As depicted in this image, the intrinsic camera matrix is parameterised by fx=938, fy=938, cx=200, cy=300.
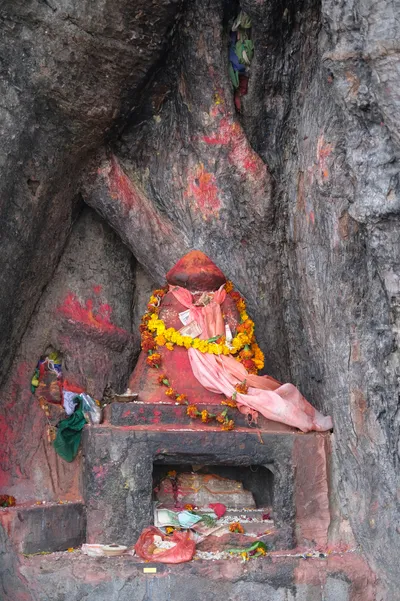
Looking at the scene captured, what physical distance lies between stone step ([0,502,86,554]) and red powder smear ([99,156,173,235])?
8.06 feet

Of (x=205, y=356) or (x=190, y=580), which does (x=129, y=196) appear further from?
(x=190, y=580)

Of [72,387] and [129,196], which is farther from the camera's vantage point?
[129,196]

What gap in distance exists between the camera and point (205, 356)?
7086mm

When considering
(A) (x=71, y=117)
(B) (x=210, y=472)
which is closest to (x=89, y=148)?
(A) (x=71, y=117)

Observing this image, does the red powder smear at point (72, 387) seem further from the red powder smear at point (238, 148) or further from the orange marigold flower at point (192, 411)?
the red powder smear at point (238, 148)

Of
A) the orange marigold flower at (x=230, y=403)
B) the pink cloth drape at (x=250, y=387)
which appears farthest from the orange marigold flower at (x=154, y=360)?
the orange marigold flower at (x=230, y=403)

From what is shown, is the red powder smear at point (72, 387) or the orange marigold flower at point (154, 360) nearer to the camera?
the orange marigold flower at point (154, 360)

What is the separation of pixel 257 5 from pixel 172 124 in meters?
1.25

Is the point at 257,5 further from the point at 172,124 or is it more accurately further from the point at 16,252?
the point at 16,252

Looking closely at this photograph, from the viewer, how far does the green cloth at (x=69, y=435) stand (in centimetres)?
725

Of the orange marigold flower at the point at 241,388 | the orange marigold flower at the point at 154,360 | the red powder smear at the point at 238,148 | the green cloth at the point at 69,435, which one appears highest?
the red powder smear at the point at 238,148

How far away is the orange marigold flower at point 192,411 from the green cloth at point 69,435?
938 mm

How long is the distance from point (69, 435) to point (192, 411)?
1.13 metres

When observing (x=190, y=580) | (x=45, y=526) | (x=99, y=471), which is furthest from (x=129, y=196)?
(x=190, y=580)
